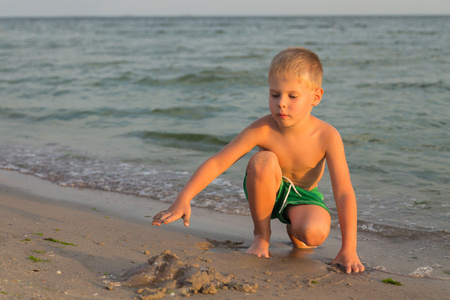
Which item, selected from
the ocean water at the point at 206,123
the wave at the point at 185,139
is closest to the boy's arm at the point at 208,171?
the ocean water at the point at 206,123

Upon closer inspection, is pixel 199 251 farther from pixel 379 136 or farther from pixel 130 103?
pixel 130 103

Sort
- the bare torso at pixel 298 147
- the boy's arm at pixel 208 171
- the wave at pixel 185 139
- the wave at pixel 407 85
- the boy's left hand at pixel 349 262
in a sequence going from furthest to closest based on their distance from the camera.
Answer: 1. the wave at pixel 407 85
2. the wave at pixel 185 139
3. the bare torso at pixel 298 147
4. the boy's left hand at pixel 349 262
5. the boy's arm at pixel 208 171

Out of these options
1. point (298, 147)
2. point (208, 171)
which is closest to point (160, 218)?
point (208, 171)

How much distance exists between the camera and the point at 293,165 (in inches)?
122

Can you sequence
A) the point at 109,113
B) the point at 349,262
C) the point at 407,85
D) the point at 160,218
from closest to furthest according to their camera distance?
1. the point at 160,218
2. the point at 349,262
3. the point at 109,113
4. the point at 407,85

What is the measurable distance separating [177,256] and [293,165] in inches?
38.4

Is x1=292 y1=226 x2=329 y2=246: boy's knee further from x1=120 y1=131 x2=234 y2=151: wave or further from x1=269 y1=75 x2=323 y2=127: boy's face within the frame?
x1=120 y1=131 x2=234 y2=151: wave

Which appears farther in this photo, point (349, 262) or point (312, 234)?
point (312, 234)

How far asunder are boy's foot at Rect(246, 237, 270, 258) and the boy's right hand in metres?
0.56

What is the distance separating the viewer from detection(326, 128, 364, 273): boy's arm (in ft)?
9.09

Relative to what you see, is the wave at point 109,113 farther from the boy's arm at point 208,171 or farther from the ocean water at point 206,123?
the boy's arm at point 208,171

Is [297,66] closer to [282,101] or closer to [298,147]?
[282,101]

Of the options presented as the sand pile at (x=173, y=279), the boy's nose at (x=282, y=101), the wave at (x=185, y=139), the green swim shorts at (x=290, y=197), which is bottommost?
the wave at (x=185, y=139)

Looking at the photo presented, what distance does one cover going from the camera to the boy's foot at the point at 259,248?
115 inches
